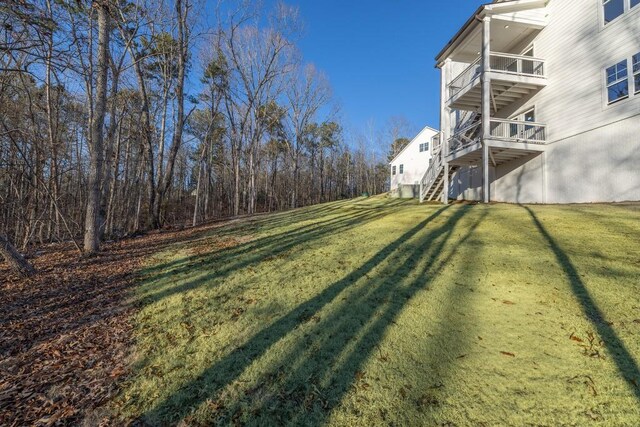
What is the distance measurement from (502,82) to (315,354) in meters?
13.2

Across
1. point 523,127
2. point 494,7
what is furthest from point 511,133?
point 494,7

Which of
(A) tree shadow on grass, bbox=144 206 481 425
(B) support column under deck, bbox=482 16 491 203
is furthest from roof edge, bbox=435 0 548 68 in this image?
(A) tree shadow on grass, bbox=144 206 481 425

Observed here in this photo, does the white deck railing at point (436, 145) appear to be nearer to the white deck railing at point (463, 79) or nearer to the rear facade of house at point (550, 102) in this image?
the rear facade of house at point (550, 102)

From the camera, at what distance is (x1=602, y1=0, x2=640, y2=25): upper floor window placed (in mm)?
8797

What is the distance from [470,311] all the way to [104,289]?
593cm

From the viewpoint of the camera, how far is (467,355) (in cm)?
278

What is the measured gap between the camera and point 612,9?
9367mm

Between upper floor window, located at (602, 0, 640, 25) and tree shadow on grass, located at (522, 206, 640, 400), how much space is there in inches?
372

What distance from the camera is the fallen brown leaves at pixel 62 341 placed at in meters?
2.53

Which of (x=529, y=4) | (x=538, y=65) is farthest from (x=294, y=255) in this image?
(x=529, y=4)

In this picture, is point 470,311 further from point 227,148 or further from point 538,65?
point 227,148

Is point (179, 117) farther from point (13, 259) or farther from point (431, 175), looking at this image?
point (431, 175)

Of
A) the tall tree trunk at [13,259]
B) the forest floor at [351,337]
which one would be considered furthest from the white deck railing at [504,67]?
the tall tree trunk at [13,259]

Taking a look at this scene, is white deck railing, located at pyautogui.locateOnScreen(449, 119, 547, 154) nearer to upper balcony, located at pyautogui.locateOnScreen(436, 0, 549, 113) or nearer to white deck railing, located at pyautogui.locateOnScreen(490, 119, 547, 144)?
white deck railing, located at pyautogui.locateOnScreen(490, 119, 547, 144)
